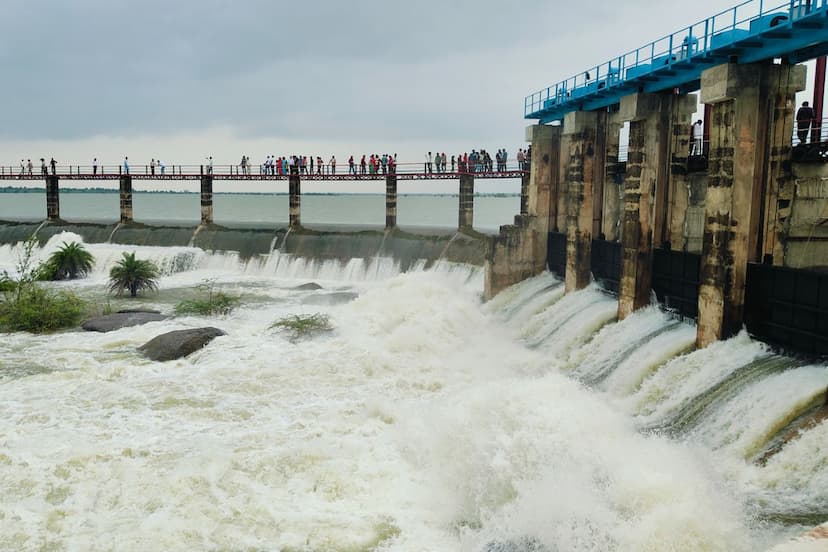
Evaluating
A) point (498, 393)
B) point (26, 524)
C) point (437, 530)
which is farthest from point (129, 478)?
point (498, 393)

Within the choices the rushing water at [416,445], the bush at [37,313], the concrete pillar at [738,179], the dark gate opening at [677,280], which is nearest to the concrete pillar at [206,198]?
the bush at [37,313]

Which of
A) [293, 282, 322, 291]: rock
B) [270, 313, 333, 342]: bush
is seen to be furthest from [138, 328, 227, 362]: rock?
[293, 282, 322, 291]: rock

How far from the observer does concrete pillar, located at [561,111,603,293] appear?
2598 centimetres

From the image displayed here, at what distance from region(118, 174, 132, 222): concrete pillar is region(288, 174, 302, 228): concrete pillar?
1392 cm

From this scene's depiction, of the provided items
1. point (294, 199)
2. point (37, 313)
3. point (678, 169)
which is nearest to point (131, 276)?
point (37, 313)

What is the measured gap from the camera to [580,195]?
87.9 feet

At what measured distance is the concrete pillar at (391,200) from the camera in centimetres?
A: 4372

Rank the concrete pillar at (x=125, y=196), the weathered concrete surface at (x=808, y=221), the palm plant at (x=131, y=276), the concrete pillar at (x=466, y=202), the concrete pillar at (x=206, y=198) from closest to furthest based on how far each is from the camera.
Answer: the weathered concrete surface at (x=808, y=221), the palm plant at (x=131, y=276), the concrete pillar at (x=466, y=202), the concrete pillar at (x=206, y=198), the concrete pillar at (x=125, y=196)

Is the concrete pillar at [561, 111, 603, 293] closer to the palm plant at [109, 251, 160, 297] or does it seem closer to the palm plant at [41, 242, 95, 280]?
the palm plant at [109, 251, 160, 297]

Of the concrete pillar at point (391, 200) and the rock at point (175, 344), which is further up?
the concrete pillar at point (391, 200)

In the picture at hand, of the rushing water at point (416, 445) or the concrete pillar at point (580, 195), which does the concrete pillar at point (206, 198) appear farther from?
the concrete pillar at point (580, 195)

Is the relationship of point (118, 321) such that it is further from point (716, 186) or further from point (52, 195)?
point (52, 195)

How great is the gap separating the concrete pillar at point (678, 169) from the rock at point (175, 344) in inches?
595

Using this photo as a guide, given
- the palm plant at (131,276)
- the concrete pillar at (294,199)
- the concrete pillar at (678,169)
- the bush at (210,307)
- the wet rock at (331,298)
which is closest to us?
the concrete pillar at (678,169)
